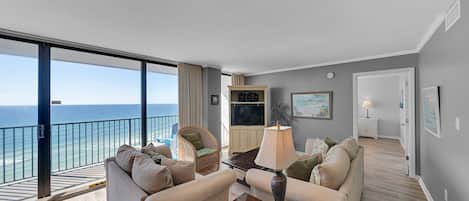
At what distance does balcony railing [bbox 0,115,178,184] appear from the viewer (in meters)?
3.16

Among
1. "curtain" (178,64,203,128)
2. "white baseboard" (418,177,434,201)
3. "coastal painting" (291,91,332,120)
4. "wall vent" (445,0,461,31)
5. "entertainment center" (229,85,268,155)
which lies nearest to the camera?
"wall vent" (445,0,461,31)

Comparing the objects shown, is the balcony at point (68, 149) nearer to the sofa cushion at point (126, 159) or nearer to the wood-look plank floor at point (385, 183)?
the wood-look plank floor at point (385, 183)

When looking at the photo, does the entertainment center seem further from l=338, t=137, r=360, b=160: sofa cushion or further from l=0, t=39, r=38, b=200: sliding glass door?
l=0, t=39, r=38, b=200: sliding glass door

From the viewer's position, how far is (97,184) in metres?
3.21

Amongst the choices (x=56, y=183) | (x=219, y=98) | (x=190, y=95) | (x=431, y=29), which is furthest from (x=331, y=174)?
(x=56, y=183)

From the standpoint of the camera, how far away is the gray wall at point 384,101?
6.98 metres

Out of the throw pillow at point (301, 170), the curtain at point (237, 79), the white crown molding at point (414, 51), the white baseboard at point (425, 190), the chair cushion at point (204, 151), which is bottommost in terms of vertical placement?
the white baseboard at point (425, 190)

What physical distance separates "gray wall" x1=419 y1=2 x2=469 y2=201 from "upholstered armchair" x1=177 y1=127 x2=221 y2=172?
3.16 meters

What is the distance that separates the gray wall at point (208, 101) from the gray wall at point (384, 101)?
5.86 meters

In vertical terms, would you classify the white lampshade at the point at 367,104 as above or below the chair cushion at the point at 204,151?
above

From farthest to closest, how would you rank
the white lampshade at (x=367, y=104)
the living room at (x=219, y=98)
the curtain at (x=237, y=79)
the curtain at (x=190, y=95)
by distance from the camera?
the white lampshade at (x=367, y=104) < the curtain at (x=237, y=79) < the curtain at (x=190, y=95) < the living room at (x=219, y=98)

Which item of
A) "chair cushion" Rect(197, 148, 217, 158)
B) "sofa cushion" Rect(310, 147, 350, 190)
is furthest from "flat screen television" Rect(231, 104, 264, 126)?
"sofa cushion" Rect(310, 147, 350, 190)

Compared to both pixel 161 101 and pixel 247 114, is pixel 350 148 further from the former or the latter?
pixel 161 101

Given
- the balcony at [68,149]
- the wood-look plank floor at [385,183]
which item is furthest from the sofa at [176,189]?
the balcony at [68,149]
